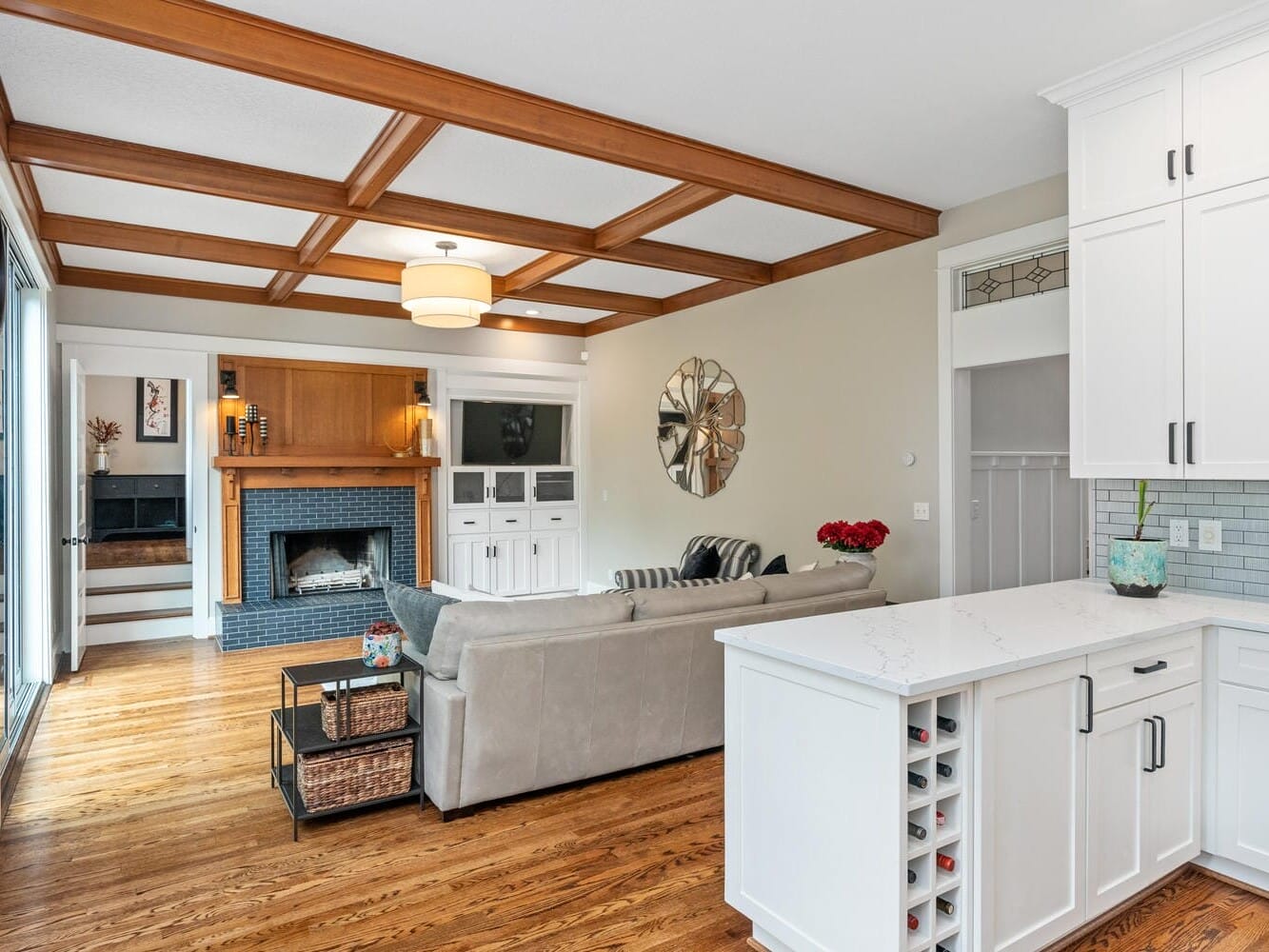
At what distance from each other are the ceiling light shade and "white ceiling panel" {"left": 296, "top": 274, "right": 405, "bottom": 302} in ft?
3.92

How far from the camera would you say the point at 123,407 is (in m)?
7.29

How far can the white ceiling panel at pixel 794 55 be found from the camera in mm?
2553

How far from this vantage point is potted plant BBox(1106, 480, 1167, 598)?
288 centimetres

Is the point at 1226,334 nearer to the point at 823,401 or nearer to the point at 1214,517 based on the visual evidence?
the point at 1214,517

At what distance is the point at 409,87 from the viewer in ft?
9.41

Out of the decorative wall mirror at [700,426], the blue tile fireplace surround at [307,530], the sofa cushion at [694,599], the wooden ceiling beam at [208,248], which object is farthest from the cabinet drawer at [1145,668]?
the blue tile fireplace surround at [307,530]

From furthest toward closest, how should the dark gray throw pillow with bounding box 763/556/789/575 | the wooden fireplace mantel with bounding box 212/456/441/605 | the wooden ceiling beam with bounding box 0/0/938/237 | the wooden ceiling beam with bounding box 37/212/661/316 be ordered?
1. the wooden fireplace mantel with bounding box 212/456/441/605
2. the wooden ceiling beam with bounding box 37/212/661/316
3. the dark gray throw pillow with bounding box 763/556/789/575
4. the wooden ceiling beam with bounding box 0/0/938/237

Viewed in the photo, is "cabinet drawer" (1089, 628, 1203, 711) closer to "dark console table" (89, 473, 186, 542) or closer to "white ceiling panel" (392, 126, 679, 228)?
"white ceiling panel" (392, 126, 679, 228)

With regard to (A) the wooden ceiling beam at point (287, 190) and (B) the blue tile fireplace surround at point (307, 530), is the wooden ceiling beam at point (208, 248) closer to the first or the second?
(A) the wooden ceiling beam at point (287, 190)

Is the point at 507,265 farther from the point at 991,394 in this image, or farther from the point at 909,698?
the point at 909,698

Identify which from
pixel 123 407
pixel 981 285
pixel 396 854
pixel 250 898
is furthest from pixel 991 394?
pixel 123 407

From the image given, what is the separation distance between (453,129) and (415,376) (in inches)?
162

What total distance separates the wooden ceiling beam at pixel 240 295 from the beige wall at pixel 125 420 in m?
1.24

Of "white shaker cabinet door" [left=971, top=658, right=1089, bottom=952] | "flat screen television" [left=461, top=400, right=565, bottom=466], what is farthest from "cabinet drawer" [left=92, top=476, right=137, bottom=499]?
"white shaker cabinet door" [left=971, top=658, right=1089, bottom=952]
